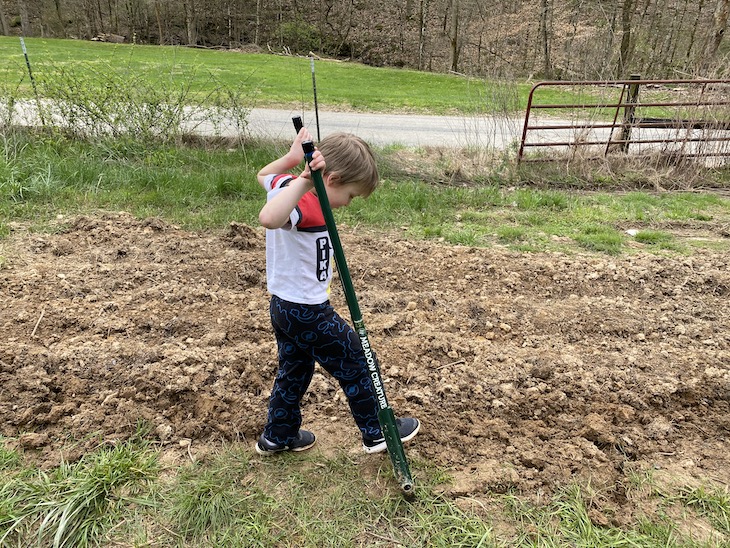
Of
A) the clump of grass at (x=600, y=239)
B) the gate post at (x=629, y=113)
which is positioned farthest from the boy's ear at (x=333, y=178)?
the gate post at (x=629, y=113)

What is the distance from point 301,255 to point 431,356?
1.72 metres

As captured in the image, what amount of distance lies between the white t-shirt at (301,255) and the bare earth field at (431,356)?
3.47 ft

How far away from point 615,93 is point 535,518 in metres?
9.40

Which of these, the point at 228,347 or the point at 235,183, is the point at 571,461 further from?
the point at 235,183

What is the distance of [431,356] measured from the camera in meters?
3.56

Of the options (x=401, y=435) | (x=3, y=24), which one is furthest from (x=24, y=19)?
(x=401, y=435)

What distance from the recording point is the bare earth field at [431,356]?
2791 millimetres

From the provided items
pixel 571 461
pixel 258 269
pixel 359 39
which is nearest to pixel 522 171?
pixel 258 269

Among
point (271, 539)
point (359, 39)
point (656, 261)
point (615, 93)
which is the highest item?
point (359, 39)

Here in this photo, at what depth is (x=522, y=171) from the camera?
28.4 ft

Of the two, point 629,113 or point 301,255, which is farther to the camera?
point 629,113

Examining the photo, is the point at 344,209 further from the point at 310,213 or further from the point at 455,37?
the point at 455,37

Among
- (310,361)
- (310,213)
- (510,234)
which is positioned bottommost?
(510,234)

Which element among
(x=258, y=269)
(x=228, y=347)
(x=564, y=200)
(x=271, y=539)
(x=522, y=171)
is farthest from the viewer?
(x=522, y=171)
